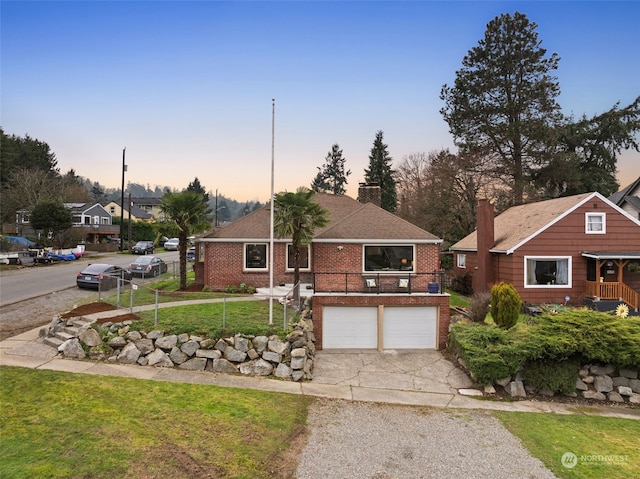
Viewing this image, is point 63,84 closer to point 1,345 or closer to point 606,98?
point 1,345

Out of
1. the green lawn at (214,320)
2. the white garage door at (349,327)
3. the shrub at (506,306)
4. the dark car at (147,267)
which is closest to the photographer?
the green lawn at (214,320)

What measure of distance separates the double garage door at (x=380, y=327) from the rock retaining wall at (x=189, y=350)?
11.1 feet

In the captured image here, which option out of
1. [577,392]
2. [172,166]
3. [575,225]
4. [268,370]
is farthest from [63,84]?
[575,225]

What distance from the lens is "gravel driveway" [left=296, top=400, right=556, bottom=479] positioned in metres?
6.82

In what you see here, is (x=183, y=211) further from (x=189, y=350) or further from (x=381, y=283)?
(x=381, y=283)

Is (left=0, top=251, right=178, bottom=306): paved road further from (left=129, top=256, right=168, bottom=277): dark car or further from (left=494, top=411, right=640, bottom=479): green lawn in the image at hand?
(left=494, top=411, right=640, bottom=479): green lawn

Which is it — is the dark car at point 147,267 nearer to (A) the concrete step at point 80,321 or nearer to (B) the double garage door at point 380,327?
(A) the concrete step at point 80,321

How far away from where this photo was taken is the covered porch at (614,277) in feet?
58.3

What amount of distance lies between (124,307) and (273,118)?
920 centimetres

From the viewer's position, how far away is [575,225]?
61.0 ft

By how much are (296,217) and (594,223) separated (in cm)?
1541

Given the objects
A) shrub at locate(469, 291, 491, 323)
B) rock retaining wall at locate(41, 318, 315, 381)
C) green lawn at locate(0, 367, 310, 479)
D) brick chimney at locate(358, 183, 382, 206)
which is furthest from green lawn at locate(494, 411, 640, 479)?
brick chimney at locate(358, 183, 382, 206)

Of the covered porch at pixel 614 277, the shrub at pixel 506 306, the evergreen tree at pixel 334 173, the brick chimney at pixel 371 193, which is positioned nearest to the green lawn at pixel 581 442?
the shrub at pixel 506 306

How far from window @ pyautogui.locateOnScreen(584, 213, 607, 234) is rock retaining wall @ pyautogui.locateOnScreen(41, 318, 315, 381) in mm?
16427
